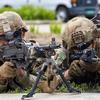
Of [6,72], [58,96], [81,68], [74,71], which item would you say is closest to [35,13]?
[74,71]

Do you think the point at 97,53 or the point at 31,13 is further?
the point at 31,13

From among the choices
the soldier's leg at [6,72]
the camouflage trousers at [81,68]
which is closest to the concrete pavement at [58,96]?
the soldier's leg at [6,72]

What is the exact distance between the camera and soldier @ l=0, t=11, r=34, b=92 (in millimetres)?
6730

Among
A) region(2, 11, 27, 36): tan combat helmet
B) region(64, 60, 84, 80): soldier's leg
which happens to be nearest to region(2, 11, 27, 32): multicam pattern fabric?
region(2, 11, 27, 36): tan combat helmet

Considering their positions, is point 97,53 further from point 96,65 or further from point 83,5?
point 83,5

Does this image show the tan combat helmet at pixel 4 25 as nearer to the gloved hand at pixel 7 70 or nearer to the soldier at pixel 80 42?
the gloved hand at pixel 7 70

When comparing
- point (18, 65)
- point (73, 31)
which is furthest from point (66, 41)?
point (18, 65)

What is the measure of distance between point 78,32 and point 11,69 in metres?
0.89

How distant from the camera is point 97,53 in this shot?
7.08 metres

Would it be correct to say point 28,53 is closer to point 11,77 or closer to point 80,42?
point 11,77

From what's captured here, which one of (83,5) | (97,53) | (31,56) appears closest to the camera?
(31,56)

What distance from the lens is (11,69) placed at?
6719 millimetres

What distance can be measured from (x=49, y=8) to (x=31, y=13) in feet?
5.40

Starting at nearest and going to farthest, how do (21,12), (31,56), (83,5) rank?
1. (31,56)
2. (21,12)
3. (83,5)
